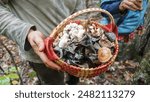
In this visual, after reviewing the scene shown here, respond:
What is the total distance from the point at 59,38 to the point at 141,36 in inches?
68.7

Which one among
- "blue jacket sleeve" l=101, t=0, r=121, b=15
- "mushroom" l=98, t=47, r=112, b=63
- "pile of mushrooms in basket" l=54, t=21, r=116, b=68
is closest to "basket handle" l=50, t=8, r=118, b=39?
"pile of mushrooms in basket" l=54, t=21, r=116, b=68

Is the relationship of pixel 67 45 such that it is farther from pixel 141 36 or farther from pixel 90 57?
pixel 141 36

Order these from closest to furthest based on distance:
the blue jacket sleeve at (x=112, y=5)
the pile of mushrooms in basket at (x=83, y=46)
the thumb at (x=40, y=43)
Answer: the thumb at (x=40, y=43) < the pile of mushrooms in basket at (x=83, y=46) < the blue jacket sleeve at (x=112, y=5)

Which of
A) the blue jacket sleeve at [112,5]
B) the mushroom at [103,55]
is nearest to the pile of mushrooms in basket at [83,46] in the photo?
the mushroom at [103,55]

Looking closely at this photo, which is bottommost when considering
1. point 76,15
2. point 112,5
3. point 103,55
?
point 103,55

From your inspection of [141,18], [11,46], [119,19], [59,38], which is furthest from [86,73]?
[11,46]

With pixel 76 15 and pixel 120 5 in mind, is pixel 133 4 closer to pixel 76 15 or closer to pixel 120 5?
pixel 120 5

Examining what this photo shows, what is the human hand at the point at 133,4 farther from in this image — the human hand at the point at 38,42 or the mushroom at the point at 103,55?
the human hand at the point at 38,42

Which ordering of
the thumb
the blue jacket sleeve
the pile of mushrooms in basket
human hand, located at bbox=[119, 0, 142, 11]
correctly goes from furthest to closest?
1. the blue jacket sleeve
2. human hand, located at bbox=[119, 0, 142, 11]
3. the pile of mushrooms in basket
4. the thumb

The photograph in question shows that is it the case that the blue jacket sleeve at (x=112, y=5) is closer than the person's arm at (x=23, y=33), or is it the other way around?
the person's arm at (x=23, y=33)

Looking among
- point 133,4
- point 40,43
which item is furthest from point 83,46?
point 133,4

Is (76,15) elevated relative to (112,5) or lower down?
elevated

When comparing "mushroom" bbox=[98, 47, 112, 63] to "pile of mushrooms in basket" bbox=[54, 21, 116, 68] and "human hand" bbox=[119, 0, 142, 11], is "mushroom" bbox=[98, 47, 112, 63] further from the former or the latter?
"human hand" bbox=[119, 0, 142, 11]

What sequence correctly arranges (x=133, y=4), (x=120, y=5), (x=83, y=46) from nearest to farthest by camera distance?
(x=83, y=46) < (x=133, y=4) < (x=120, y=5)
